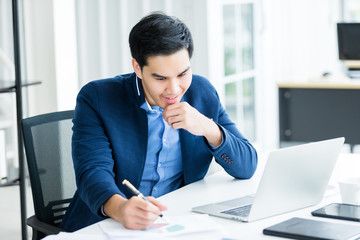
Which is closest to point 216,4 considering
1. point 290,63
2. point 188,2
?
point 188,2

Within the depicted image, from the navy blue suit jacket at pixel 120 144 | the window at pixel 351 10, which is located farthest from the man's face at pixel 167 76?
the window at pixel 351 10

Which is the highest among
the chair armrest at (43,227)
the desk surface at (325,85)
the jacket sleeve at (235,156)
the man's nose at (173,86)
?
the man's nose at (173,86)

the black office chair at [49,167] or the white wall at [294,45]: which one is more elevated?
the white wall at [294,45]

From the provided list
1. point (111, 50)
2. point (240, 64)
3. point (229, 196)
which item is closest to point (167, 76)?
point (229, 196)

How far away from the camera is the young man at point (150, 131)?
172cm

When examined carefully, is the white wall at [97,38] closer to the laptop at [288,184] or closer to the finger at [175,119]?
the finger at [175,119]

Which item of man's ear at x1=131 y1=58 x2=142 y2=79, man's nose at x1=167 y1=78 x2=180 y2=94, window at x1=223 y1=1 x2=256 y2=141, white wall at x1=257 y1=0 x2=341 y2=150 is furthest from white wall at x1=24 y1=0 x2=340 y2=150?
man's nose at x1=167 y1=78 x2=180 y2=94

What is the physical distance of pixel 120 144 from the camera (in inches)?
73.9

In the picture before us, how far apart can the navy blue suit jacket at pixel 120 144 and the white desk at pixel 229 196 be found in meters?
0.06

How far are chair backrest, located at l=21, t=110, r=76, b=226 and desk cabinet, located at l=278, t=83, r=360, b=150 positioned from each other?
2910mm

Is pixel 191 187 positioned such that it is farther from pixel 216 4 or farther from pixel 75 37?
pixel 216 4

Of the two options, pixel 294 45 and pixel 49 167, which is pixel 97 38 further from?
pixel 294 45

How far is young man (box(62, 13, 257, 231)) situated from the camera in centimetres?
172

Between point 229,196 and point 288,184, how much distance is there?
0.25 meters
